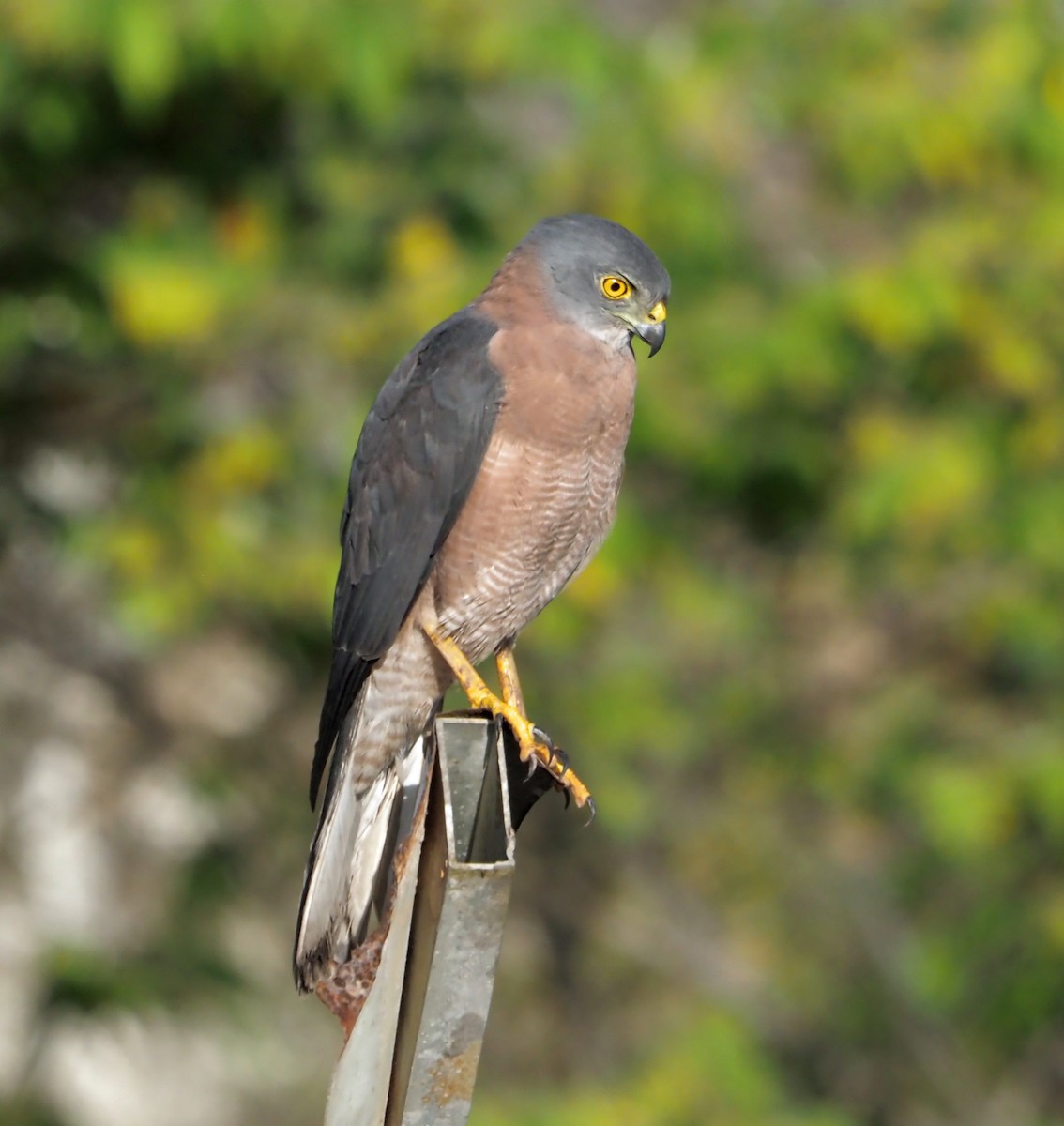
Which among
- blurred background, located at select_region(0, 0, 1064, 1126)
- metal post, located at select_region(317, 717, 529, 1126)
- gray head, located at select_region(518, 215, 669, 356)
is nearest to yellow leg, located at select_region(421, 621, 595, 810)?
metal post, located at select_region(317, 717, 529, 1126)

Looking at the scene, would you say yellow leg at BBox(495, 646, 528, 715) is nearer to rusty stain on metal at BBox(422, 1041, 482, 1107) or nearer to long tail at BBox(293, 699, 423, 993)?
long tail at BBox(293, 699, 423, 993)

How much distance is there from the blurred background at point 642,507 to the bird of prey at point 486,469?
5.71ft

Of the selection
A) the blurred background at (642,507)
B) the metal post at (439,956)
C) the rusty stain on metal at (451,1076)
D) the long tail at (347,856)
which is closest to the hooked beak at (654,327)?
the long tail at (347,856)

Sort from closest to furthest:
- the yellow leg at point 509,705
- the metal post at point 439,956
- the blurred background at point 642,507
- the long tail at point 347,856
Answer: the metal post at point 439,956, the long tail at point 347,856, the yellow leg at point 509,705, the blurred background at point 642,507

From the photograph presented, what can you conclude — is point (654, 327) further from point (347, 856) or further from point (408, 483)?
point (347, 856)

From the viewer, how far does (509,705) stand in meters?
2.84

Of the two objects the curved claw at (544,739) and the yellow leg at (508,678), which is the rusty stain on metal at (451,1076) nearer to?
the curved claw at (544,739)

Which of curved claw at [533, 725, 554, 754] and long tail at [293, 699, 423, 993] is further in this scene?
curved claw at [533, 725, 554, 754]

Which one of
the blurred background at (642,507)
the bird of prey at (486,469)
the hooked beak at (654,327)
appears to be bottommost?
the bird of prey at (486,469)

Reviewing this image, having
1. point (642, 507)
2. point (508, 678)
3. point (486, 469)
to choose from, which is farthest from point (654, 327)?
point (642, 507)

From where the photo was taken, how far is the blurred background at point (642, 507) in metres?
5.09

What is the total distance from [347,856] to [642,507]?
11.7 feet

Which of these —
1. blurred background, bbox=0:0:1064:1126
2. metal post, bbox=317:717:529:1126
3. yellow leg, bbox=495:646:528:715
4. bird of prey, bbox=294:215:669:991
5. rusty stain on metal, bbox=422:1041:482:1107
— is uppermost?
blurred background, bbox=0:0:1064:1126

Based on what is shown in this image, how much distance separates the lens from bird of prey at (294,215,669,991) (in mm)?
2898
